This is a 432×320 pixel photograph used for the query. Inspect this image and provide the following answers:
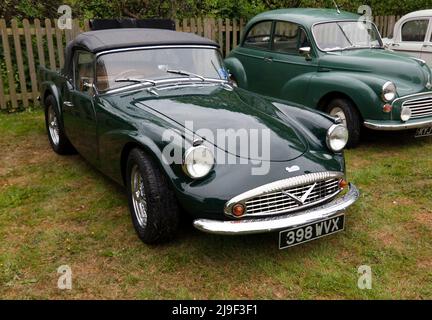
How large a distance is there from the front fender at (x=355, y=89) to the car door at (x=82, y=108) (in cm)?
327

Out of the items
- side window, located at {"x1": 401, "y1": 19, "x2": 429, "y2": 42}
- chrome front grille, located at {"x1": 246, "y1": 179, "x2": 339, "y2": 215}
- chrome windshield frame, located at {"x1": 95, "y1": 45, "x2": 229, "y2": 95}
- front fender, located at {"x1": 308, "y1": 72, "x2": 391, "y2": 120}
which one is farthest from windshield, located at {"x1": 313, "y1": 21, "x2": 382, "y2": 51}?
chrome front grille, located at {"x1": 246, "y1": 179, "x2": 339, "y2": 215}

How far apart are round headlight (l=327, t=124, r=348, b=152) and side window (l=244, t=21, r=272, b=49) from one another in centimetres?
392

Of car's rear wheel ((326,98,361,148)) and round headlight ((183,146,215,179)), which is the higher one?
round headlight ((183,146,215,179))

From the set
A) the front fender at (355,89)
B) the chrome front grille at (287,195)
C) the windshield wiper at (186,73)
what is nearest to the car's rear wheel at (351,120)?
the front fender at (355,89)

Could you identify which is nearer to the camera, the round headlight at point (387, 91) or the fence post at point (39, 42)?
the round headlight at point (387, 91)

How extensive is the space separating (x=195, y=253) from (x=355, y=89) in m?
3.50

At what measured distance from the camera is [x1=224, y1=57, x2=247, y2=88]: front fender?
25.1 ft

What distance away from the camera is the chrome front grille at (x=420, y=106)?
18.9 feet

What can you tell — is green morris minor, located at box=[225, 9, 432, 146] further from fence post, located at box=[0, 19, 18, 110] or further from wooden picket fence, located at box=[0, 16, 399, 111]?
fence post, located at box=[0, 19, 18, 110]

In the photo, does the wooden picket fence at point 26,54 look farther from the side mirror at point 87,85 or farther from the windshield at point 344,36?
the side mirror at point 87,85

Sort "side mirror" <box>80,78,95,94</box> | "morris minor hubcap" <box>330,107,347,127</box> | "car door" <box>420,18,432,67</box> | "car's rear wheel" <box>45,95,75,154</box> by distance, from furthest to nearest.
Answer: "car door" <box>420,18,432,67</box>
"morris minor hubcap" <box>330,107,347,127</box>
"car's rear wheel" <box>45,95,75,154</box>
"side mirror" <box>80,78,95,94</box>

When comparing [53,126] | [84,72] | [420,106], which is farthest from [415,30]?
[53,126]

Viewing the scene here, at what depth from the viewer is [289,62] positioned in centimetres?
697
